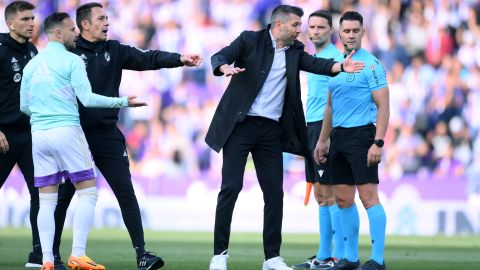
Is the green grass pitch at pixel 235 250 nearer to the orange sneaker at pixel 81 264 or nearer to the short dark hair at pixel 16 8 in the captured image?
the orange sneaker at pixel 81 264

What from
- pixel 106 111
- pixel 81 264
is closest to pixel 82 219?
pixel 81 264

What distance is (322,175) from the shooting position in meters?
11.3

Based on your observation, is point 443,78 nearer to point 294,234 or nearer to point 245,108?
point 294,234

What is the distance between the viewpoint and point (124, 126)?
22.4m

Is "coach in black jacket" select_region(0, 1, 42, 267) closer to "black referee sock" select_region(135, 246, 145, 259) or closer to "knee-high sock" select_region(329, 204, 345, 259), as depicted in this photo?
"black referee sock" select_region(135, 246, 145, 259)

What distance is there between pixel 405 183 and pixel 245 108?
9.91 m

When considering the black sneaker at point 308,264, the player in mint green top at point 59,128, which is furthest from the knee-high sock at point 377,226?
the player in mint green top at point 59,128

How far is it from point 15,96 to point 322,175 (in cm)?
Answer: 341

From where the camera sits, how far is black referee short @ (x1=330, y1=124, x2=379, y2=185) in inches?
383

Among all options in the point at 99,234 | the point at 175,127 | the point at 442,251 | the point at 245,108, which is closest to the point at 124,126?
the point at 175,127

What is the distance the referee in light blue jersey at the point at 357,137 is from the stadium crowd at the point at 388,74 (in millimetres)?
9646

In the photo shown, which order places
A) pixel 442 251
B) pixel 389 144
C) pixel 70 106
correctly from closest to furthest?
pixel 70 106 < pixel 442 251 < pixel 389 144

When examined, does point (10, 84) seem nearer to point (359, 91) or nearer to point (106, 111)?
point (106, 111)

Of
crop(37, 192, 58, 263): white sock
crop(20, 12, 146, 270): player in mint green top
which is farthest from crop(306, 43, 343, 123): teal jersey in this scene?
crop(37, 192, 58, 263): white sock
